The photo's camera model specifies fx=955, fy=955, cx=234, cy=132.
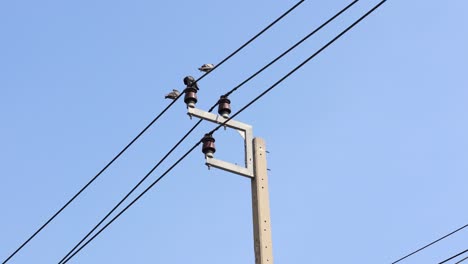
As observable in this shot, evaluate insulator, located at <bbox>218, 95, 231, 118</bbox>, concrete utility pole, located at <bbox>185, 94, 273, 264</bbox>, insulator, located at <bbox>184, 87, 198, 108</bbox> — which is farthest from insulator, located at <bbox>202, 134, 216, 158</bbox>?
insulator, located at <bbox>184, 87, 198, 108</bbox>

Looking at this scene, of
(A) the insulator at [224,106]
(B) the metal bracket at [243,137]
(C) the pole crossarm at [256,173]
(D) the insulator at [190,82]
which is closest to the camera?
(C) the pole crossarm at [256,173]

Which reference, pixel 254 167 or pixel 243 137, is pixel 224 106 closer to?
pixel 243 137

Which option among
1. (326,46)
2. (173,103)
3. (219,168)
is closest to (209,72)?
(173,103)

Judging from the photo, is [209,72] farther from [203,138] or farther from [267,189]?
[267,189]

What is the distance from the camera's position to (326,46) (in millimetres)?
9375

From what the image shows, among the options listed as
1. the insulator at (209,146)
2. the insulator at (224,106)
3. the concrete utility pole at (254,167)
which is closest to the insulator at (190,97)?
the concrete utility pole at (254,167)

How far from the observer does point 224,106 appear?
10.7 metres

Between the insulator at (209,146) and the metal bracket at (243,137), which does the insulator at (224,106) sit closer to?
the metal bracket at (243,137)

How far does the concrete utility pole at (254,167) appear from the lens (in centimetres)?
974

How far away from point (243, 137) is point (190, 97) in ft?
2.46

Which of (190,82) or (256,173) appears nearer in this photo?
(256,173)

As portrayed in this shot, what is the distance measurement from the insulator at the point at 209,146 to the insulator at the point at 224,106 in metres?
0.29

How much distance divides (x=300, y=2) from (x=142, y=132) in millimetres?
Result: 2918

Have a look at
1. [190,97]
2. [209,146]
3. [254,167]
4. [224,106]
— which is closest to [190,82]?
[190,97]
